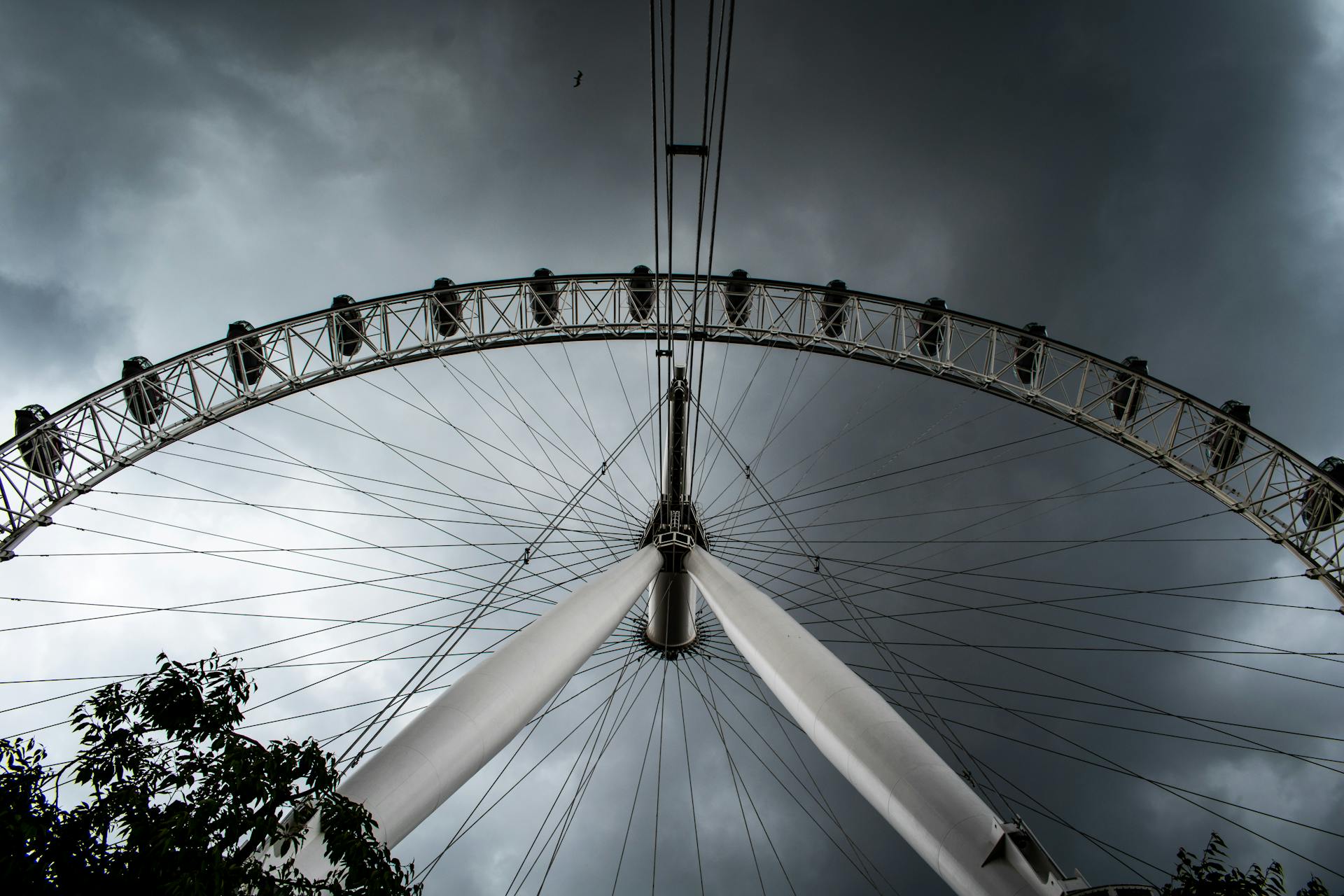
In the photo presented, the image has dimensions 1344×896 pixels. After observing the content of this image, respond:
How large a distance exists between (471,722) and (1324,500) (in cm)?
2422

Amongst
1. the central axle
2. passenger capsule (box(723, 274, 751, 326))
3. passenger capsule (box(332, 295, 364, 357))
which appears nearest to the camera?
the central axle

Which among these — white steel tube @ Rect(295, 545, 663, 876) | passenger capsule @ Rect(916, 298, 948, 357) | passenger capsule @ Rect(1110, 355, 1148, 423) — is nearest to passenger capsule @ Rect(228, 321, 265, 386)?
white steel tube @ Rect(295, 545, 663, 876)

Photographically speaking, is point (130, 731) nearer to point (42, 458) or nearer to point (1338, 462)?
point (42, 458)

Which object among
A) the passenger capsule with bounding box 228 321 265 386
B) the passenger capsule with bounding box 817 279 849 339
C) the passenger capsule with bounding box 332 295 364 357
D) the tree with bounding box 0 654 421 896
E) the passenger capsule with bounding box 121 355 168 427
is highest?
the passenger capsule with bounding box 817 279 849 339

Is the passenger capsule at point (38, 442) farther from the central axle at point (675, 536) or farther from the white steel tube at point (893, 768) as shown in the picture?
the white steel tube at point (893, 768)

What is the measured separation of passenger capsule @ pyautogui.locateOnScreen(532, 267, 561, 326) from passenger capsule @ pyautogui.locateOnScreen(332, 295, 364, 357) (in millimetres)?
6210

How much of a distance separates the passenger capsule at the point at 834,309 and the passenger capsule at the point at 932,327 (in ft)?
Answer: 8.98

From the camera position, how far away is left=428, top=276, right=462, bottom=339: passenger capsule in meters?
25.0

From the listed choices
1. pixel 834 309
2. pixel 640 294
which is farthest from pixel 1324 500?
pixel 640 294

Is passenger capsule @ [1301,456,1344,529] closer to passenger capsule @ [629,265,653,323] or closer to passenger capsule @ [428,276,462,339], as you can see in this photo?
passenger capsule @ [629,265,653,323]

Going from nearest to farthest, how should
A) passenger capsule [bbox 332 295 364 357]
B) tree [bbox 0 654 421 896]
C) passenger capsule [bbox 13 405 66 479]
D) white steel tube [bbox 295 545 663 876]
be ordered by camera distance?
tree [bbox 0 654 421 896] < white steel tube [bbox 295 545 663 876] < passenger capsule [bbox 13 405 66 479] < passenger capsule [bbox 332 295 364 357]

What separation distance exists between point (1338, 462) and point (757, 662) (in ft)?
62.1

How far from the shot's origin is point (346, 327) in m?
24.2

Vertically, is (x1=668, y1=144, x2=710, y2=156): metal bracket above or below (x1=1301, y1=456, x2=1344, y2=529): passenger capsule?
above
